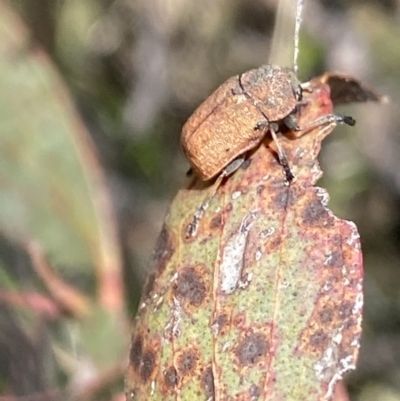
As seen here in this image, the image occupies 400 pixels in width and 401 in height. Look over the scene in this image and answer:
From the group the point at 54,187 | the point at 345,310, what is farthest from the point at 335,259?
the point at 54,187

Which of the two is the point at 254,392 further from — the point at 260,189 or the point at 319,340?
the point at 260,189

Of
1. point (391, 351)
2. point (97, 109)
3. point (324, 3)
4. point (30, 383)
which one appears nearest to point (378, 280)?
point (391, 351)

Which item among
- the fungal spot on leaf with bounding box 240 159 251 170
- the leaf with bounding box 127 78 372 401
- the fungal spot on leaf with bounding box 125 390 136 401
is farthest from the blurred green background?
the fungal spot on leaf with bounding box 240 159 251 170

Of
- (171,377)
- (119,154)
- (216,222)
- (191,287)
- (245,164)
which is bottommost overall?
(171,377)

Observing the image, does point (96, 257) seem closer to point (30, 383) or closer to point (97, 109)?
point (30, 383)

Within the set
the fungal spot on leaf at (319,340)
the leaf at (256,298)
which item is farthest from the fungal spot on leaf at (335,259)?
the fungal spot on leaf at (319,340)

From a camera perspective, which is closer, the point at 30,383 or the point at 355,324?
the point at 355,324
